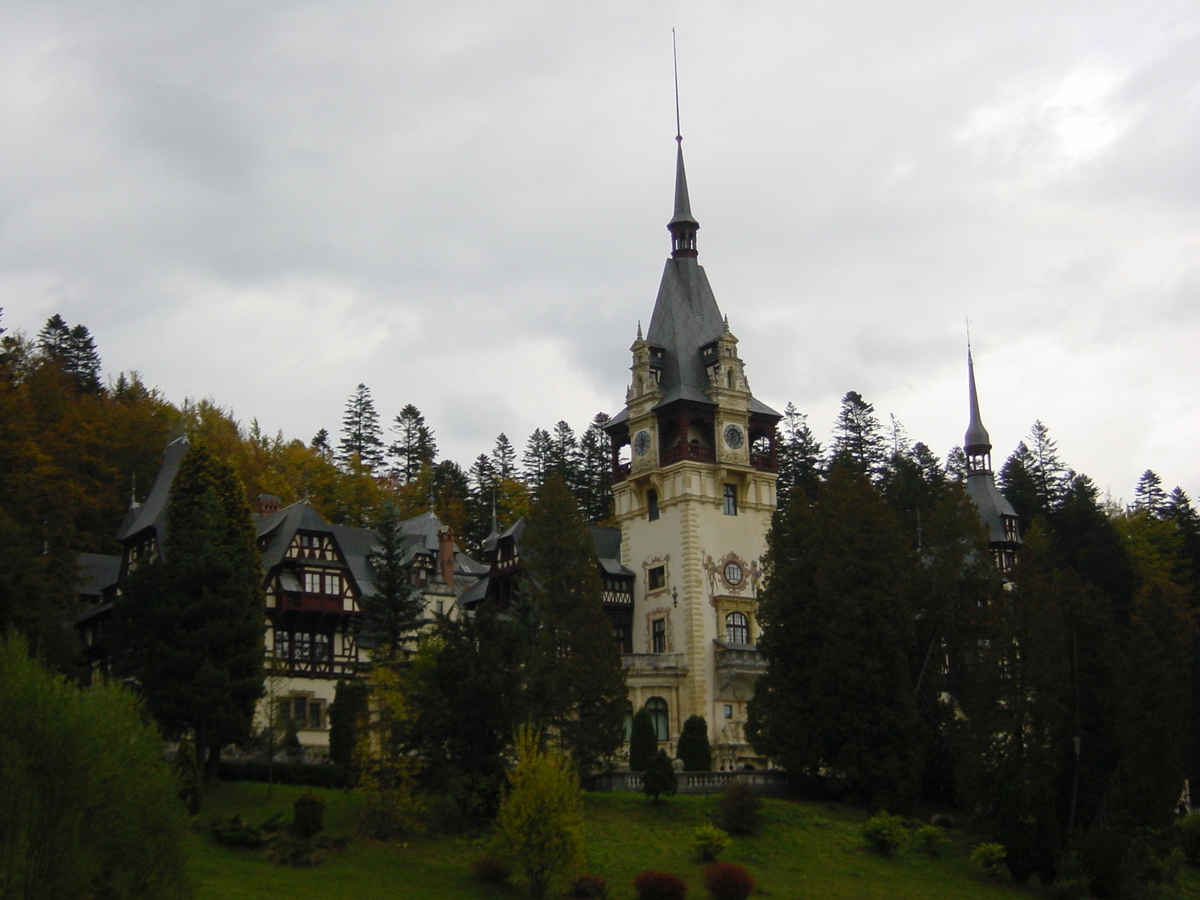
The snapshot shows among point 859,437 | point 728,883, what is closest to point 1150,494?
point 859,437

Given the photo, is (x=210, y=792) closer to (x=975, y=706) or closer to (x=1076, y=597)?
(x=975, y=706)

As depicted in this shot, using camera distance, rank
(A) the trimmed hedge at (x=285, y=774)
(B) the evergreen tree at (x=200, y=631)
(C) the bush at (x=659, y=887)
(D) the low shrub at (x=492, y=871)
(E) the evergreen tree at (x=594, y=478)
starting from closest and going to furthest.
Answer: (C) the bush at (x=659, y=887), (D) the low shrub at (x=492, y=871), (B) the evergreen tree at (x=200, y=631), (A) the trimmed hedge at (x=285, y=774), (E) the evergreen tree at (x=594, y=478)

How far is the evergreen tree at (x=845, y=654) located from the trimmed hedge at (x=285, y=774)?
50.1 ft

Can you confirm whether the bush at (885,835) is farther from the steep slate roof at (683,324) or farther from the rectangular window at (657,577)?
the steep slate roof at (683,324)

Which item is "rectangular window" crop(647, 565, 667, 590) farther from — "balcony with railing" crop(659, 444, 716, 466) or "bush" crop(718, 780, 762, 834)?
"bush" crop(718, 780, 762, 834)

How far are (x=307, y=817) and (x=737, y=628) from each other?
30851 millimetres

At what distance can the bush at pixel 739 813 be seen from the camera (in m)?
43.4

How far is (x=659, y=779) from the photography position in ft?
148

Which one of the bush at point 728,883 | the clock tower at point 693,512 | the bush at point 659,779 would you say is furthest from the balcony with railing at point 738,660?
the bush at point 728,883

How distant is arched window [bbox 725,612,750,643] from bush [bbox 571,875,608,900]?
97.0 feet

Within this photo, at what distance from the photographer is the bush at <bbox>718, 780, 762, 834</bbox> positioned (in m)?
43.4

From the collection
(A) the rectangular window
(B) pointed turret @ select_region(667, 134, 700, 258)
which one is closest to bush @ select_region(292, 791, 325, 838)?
(A) the rectangular window

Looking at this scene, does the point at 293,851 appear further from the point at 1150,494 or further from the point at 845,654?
the point at 1150,494

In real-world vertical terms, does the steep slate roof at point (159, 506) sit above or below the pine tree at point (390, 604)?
above
